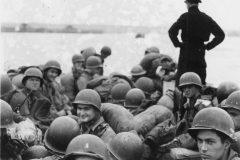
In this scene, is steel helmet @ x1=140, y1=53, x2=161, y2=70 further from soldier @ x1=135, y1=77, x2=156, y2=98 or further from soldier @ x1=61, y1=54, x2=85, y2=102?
soldier @ x1=61, y1=54, x2=85, y2=102

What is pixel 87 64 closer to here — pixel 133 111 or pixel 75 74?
pixel 75 74

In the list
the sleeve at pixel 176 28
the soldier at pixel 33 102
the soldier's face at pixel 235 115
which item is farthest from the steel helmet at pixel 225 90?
the soldier at pixel 33 102

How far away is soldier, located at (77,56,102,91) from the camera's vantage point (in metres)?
12.3

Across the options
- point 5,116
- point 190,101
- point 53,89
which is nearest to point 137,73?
point 53,89

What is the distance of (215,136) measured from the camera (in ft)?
18.0

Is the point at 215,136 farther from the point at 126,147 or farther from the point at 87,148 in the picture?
the point at 87,148

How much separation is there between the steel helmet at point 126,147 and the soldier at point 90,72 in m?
6.30

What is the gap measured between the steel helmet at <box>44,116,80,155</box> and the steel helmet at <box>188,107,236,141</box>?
64.8 inches

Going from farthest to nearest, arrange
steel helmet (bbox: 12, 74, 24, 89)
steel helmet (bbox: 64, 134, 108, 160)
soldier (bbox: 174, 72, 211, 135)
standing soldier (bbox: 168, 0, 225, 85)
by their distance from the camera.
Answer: steel helmet (bbox: 12, 74, 24, 89), standing soldier (bbox: 168, 0, 225, 85), soldier (bbox: 174, 72, 211, 135), steel helmet (bbox: 64, 134, 108, 160)

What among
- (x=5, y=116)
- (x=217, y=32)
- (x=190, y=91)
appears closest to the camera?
(x=5, y=116)

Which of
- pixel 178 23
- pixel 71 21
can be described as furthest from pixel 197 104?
pixel 71 21

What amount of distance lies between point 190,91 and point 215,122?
284cm

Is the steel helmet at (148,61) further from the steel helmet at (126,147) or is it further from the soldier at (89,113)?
the steel helmet at (126,147)

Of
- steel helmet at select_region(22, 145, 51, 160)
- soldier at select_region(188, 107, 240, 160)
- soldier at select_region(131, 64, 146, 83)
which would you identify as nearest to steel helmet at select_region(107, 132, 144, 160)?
soldier at select_region(188, 107, 240, 160)
